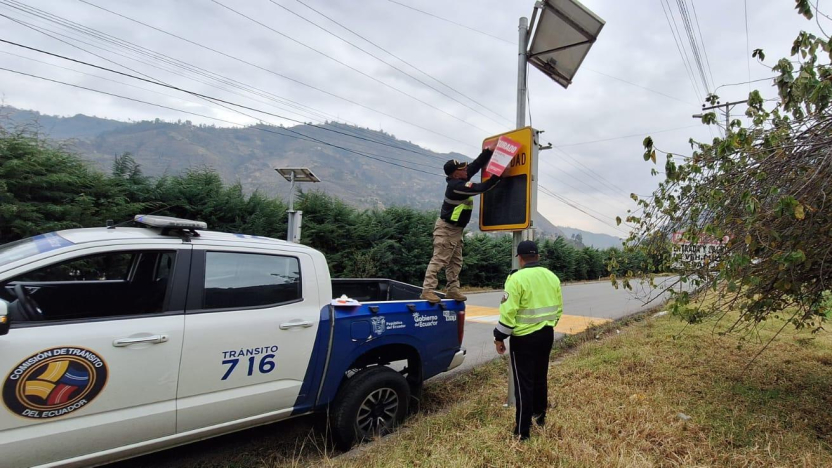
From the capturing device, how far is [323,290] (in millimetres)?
3377

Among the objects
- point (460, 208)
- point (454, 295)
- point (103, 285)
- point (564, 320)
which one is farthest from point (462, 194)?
point (564, 320)

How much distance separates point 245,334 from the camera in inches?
114

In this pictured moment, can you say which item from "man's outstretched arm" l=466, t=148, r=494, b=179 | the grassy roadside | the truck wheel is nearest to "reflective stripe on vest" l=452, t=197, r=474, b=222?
"man's outstretched arm" l=466, t=148, r=494, b=179

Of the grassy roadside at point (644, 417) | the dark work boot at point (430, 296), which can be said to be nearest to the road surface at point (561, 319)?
the grassy roadside at point (644, 417)

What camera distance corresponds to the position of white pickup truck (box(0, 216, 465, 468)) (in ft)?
7.31

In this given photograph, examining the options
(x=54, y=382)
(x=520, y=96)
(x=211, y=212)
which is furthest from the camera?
(x=211, y=212)

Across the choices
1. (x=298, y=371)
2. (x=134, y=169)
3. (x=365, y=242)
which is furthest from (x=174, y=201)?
(x=298, y=371)

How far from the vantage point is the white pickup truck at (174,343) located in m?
2.23

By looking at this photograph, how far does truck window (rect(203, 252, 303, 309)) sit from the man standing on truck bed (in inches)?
61.7

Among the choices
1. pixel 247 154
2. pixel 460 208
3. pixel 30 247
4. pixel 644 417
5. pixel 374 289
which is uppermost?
pixel 247 154

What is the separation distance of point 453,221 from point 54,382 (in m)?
3.56

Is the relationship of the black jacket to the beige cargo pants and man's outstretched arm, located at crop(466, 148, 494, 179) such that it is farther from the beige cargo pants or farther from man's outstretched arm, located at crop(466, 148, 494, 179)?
the beige cargo pants

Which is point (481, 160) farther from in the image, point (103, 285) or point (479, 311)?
point (479, 311)

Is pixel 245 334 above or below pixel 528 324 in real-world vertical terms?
below
